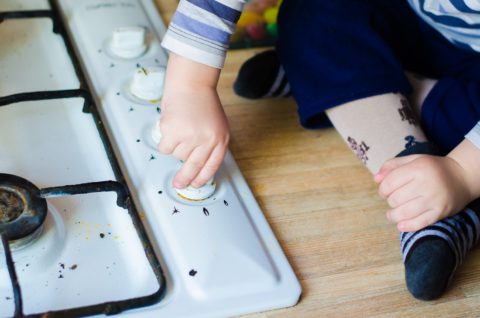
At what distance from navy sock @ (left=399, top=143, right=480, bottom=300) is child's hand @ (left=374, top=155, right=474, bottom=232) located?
1 centimetres

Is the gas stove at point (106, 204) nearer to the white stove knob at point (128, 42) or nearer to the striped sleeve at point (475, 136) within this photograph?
the white stove knob at point (128, 42)

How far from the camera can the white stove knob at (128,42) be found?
65 centimetres

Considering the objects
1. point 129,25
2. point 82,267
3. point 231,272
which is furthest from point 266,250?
point 129,25

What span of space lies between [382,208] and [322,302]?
0.15m

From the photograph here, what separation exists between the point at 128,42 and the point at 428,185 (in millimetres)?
348

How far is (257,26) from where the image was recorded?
846 mm

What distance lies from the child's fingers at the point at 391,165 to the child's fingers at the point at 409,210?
1.4 inches

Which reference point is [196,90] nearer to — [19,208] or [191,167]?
[191,167]

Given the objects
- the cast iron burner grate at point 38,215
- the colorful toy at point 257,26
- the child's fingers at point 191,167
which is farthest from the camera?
the colorful toy at point 257,26

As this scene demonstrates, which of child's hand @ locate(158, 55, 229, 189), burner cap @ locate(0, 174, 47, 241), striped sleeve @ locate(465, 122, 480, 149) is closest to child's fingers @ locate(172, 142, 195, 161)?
child's hand @ locate(158, 55, 229, 189)

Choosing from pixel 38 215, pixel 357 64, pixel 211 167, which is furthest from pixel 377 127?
pixel 38 215

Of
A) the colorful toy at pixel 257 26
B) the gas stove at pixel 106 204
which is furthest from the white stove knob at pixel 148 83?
the colorful toy at pixel 257 26

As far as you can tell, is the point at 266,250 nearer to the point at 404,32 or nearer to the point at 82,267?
the point at 82,267

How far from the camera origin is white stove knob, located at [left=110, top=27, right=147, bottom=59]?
0.65 meters
